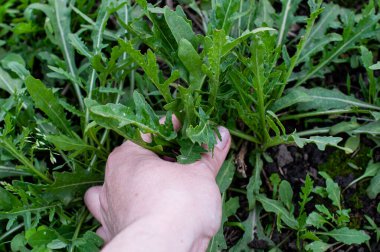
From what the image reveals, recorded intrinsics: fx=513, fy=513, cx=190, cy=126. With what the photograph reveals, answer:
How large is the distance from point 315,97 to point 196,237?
877mm

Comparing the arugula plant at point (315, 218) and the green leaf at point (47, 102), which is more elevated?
the green leaf at point (47, 102)

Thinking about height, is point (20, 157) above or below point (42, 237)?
above

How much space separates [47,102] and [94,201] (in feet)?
1.29

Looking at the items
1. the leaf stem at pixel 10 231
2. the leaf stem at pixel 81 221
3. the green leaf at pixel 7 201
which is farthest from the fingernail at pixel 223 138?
the leaf stem at pixel 10 231

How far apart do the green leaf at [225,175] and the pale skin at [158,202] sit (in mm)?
216

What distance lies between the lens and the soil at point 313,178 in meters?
1.96

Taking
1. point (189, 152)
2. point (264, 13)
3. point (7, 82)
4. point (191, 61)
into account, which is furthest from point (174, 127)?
point (7, 82)

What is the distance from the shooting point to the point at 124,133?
161 cm

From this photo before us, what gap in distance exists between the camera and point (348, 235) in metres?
1.84

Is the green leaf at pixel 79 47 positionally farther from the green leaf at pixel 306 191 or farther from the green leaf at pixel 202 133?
the green leaf at pixel 306 191

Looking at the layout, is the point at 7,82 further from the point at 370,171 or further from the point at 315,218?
the point at 370,171

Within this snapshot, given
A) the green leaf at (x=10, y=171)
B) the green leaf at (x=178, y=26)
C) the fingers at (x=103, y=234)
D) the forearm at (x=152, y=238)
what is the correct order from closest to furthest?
the forearm at (x=152, y=238), the green leaf at (x=178, y=26), the fingers at (x=103, y=234), the green leaf at (x=10, y=171)

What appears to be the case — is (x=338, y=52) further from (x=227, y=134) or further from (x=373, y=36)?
(x=227, y=134)

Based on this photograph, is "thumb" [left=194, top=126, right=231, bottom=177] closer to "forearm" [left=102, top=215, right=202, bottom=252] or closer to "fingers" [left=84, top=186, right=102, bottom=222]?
"forearm" [left=102, top=215, right=202, bottom=252]
